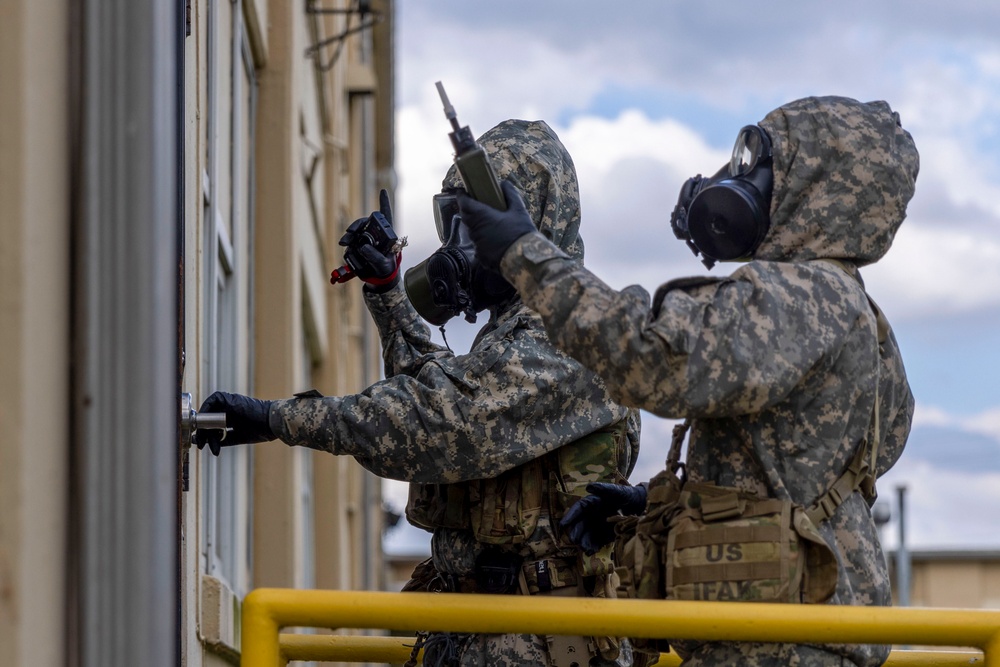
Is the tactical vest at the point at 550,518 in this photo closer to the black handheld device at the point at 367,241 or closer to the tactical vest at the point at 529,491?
the tactical vest at the point at 529,491

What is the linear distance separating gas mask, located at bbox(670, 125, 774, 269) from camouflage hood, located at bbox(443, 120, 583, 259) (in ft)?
2.50

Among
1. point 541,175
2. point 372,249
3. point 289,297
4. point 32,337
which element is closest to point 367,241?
point 372,249

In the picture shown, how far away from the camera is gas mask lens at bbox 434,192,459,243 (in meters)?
3.81

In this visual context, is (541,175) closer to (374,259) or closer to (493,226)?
(374,259)

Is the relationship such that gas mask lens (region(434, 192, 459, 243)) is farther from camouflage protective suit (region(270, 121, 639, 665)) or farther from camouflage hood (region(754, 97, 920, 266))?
camouflage hood (region(754, 97, 920, 266))

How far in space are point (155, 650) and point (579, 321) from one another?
1.00m

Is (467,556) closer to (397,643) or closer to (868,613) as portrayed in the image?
(397,643)

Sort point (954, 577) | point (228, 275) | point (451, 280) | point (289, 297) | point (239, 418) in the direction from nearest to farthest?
point (239, 418) < point (451, 280) < point (228, 275) < point (289, 297) < point (954, 577)

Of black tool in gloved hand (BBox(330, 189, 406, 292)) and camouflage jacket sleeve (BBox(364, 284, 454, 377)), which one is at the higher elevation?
black tool in gloved hand (BBox(330, 189, 406, 292))

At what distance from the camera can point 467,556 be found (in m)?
3.73

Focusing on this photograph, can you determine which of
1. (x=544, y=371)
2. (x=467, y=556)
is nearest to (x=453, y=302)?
(x=544, y=371)

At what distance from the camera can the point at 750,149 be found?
310 centimetres

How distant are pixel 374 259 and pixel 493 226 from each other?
3.13 ft

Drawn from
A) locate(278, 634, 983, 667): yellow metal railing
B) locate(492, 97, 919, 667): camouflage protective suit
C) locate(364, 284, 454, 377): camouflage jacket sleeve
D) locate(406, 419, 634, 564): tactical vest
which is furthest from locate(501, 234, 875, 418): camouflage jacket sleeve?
locate(364, 284, 454, 377): camouflage jacket sleeve
